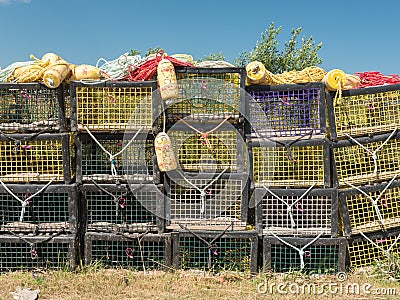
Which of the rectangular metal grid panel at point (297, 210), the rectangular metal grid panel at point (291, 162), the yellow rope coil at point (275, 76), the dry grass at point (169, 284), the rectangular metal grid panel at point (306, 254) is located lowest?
the dry grass at point (169, 284)

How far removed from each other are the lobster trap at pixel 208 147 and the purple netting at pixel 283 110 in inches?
10.8

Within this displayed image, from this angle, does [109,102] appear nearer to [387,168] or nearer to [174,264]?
[174,264]

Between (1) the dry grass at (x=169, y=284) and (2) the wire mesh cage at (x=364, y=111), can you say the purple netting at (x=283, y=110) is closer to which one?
(2) the wire mesh cage at (x=364, y=111)

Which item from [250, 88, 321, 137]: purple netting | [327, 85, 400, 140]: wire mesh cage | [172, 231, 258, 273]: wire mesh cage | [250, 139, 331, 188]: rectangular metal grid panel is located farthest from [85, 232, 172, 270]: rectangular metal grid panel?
[327, 85, 400, 140]: wire mesh cage

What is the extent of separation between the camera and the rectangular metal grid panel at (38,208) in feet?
17.3

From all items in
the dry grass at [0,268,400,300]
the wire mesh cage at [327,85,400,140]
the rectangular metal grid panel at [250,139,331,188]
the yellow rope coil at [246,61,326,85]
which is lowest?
the dry grass at [0,268,400,300]

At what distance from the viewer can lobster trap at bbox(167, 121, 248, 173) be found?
5320mm

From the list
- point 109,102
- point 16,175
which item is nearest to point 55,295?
point 16,175

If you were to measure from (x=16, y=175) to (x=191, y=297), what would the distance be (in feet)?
7.55

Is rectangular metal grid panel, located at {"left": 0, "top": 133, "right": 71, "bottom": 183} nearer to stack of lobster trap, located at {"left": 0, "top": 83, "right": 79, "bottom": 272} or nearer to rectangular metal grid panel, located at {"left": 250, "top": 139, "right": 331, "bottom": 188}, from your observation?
stack of lobster trap, located at {"left": 0, "top": 83, "right": 79, "bottom": 272}

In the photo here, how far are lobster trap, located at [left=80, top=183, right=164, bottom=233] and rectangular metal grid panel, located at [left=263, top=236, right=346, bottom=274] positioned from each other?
124 cm

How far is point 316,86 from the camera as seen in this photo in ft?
17.4

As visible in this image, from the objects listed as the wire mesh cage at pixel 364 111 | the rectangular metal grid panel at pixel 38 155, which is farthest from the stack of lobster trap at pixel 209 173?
the rectangular metal grid panel at pixel 38 155

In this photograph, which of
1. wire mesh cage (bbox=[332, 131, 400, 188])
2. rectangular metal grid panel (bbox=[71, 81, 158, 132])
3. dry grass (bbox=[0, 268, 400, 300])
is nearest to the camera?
dry grass (bbox=[0, 268, 400, 300])
